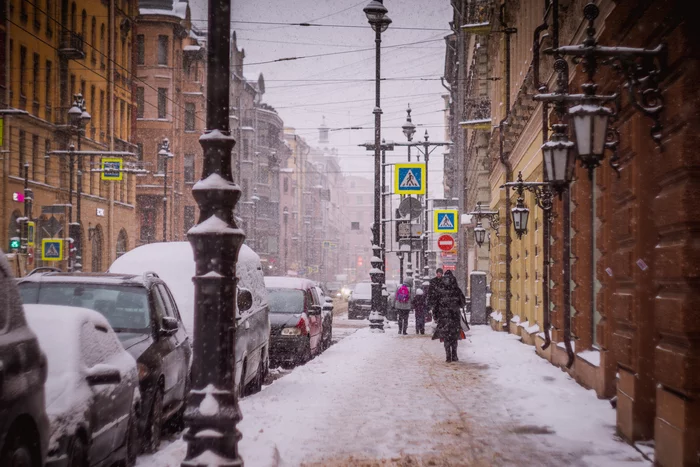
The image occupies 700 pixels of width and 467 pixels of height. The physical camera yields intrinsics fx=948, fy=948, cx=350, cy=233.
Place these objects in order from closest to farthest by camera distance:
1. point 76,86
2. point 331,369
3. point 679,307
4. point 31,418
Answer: point 31,418
point 679,307
point 331,369
point 76,86

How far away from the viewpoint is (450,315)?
1852 cm

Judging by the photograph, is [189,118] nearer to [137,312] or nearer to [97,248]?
[97,248]

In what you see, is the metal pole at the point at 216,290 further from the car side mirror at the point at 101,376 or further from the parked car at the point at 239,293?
the parked car at the point at 239,293

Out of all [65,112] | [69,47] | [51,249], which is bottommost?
[51,249]

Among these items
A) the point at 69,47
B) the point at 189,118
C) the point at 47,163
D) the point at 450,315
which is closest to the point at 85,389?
the point at 450,315

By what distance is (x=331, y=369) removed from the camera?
1700 cm

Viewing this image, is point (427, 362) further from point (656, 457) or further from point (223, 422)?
point (223, 422)

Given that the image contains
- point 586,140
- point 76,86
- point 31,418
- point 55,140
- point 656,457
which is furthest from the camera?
point 76,86

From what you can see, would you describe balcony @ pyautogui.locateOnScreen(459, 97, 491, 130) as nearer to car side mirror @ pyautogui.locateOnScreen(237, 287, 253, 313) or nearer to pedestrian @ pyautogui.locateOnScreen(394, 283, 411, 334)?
pedestrian @ pyautogui.locateOnScreen(394, 283, 411, 334)

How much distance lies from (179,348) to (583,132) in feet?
15.9

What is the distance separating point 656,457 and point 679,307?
4.57 ft

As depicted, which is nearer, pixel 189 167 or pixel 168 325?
pixel 168 325

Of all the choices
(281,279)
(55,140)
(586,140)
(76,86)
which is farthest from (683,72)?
(76,86)

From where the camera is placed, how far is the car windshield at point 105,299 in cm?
960
